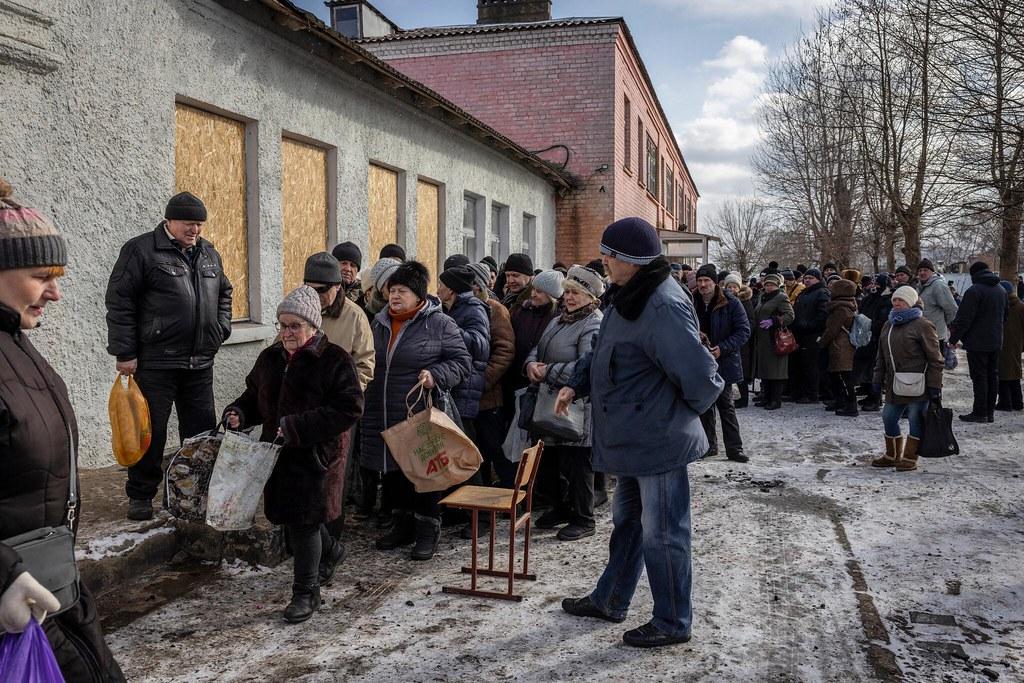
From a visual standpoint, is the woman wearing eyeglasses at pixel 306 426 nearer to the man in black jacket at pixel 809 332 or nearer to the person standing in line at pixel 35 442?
the person standing in line at pixel 35 442

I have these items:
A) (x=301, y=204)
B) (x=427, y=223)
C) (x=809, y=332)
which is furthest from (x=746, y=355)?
(x=301, y=204)

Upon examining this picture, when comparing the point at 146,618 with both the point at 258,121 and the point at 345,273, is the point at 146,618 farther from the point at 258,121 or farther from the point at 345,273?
the point at 258,121

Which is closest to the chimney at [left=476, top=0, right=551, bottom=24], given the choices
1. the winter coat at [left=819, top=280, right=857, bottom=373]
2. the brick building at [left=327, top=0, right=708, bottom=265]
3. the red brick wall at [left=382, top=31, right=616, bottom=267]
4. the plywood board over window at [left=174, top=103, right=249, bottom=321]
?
the brick building at [left=327, top=0, right=708, bottom=265]

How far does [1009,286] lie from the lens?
41.9 feet

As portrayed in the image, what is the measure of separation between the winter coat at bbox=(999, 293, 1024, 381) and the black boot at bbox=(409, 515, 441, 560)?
8.77 meters

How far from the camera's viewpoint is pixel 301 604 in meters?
4.32

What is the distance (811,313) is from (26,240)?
1111 cm

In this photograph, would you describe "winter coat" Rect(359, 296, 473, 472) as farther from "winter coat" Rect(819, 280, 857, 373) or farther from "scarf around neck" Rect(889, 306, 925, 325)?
"winter coat" Rect(819, 280, 857, 373)

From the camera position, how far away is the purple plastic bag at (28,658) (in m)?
1.84

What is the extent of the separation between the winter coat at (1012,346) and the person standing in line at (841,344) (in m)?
1.91

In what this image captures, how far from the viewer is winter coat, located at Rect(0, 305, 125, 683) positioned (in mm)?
1956

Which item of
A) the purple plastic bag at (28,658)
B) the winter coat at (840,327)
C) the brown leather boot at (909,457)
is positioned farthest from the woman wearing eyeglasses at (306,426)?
the winter coat at (840,327)

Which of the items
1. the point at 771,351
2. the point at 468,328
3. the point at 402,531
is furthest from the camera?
the point at 771,351

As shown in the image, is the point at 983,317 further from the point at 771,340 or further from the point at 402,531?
the point at 402,531
